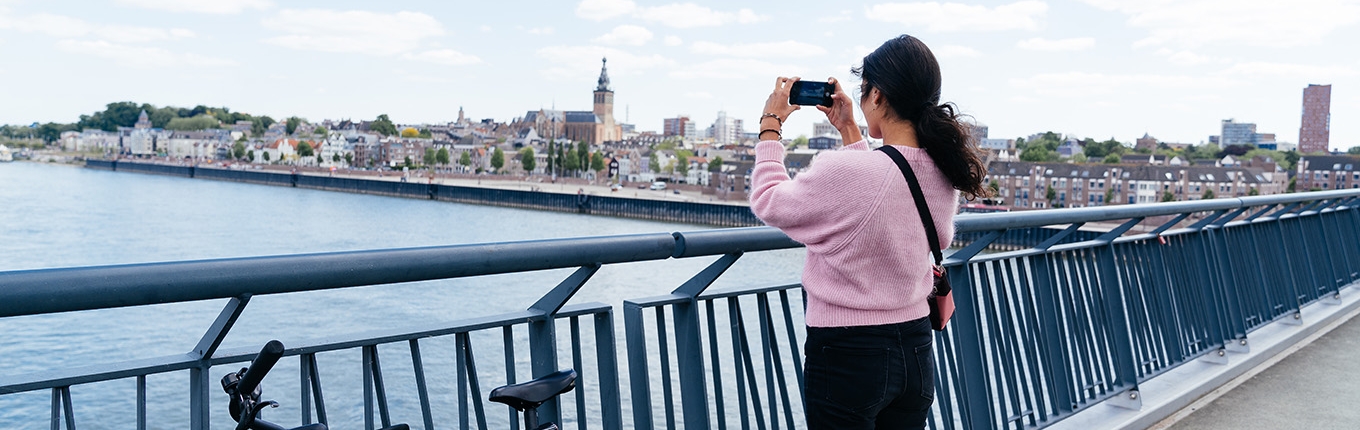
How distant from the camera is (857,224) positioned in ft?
6.96

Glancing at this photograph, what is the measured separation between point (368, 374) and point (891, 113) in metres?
1.22

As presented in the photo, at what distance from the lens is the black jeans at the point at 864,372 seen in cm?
223

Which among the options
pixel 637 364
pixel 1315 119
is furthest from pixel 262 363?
pixel 1315 119

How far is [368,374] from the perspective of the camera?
2.22m

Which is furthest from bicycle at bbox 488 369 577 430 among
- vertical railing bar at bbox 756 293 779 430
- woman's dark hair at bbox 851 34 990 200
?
vertical railing bar at bbox 756 293 779 430

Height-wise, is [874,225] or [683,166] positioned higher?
[874,225]

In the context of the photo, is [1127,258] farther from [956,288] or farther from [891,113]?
[891,113]

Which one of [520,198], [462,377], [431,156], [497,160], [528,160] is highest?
[462,377]

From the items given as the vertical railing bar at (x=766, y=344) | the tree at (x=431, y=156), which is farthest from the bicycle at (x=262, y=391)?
the tree at (x=431, y=156)

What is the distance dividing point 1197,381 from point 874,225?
379 cm

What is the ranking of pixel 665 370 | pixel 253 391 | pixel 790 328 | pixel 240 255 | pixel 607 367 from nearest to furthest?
1. pixel 253 391
2. pixel 607 367
3. pixel 665 370
4. pixel 790 328
5. pixel 240 255

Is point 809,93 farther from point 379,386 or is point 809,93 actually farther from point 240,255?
point 240,255

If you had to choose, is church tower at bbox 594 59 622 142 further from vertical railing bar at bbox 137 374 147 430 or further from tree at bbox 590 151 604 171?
vertical railing bar at bbox 137 374 147 430

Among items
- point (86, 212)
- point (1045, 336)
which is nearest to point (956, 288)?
point (1045, 336)
